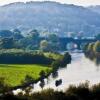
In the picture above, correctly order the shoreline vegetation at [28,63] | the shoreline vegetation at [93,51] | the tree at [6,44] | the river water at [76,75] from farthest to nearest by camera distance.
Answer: the tree at [6,44], the shoreline vegetation at [93,51], the shoreline vegetation at [28,63], the river water at [76,75]

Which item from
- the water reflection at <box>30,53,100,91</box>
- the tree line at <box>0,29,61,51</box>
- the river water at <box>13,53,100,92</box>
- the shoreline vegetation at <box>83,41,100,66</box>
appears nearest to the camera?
the river water at <box>13,53,100,92</box>

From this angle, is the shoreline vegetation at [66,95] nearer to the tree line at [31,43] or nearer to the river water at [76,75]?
the river water at [76,75]

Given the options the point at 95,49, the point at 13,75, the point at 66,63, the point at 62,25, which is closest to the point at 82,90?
the point at 13,75

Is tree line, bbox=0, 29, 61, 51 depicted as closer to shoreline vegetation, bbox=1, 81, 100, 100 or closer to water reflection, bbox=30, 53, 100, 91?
water reflection, bbox=30, 53, 100, 91

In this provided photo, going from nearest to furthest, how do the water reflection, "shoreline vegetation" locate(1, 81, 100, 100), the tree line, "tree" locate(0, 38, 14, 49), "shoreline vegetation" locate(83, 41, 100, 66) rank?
"shoreline vegetation" locate(1, 81, 100, 100), the water reflection, "shoreline vegetation" locate(83, 41, 100, 66), "tree" locate(0, 38, 14, 49), the tree line

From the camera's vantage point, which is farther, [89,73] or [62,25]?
[62,25]

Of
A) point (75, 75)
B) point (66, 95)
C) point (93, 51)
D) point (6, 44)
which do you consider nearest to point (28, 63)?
point (75, 75)

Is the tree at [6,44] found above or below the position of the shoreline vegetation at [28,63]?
below

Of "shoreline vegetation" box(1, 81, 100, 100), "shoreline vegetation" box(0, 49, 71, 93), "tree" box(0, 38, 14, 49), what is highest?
"shoreline vegetation" box(1, 81, 100, 100)

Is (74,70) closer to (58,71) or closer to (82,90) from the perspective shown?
(58,71)

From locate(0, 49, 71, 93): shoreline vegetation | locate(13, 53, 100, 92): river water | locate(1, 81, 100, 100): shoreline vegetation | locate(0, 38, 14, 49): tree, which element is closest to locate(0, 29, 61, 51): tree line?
locate(0, 38, 14, 49): tree

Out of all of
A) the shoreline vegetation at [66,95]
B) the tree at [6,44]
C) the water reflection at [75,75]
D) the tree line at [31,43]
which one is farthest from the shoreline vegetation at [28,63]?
the shoreline vegetation at [66,95]
